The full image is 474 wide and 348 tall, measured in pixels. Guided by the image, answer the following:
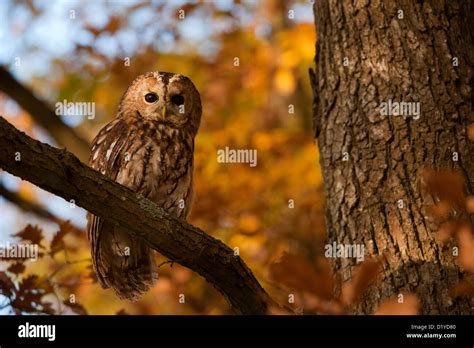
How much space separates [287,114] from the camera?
776 centimetres

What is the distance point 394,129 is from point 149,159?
4.68 ft

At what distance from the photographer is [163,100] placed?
13.5 ft

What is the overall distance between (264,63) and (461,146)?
13.7ft

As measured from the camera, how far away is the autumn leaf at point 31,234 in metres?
3.36

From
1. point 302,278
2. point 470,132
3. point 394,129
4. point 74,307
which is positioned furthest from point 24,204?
point 302,278

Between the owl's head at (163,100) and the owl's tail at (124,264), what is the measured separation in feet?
2.48

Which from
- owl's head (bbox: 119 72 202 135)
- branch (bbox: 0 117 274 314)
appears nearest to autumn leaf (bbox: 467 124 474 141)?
branch (bbox: 0 117 274 314)

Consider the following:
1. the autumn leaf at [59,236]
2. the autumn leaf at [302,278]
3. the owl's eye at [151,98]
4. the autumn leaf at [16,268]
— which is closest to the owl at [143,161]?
the owl's eye at [151,98]

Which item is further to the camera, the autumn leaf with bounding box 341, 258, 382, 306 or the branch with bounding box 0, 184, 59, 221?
the branch with bounding box 0, 184, 59, 221

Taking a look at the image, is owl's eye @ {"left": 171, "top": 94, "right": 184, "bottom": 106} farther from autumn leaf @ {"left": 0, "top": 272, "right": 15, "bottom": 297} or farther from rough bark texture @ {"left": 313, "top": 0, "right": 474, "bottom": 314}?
autumn leaf @ {"left": 0, "top": 272, "right": 15, "bottom": 297}

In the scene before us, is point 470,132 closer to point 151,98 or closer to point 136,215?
point 136,215

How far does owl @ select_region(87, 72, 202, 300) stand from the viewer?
12.3 ft

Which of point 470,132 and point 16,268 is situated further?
point 16,268

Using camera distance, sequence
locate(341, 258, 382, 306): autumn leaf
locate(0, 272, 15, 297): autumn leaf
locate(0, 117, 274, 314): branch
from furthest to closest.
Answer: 1. locate(0, 272, 15, 297): autumn leaf
2. locate(0, 117, 274, 314): branch
3. locate(341, 258, 382, 306): autumn leaf
